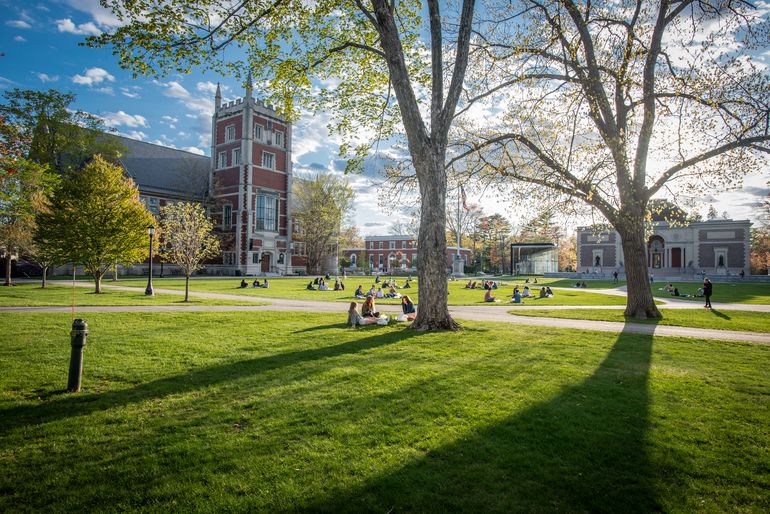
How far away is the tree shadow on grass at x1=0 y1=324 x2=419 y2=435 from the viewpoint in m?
4.55

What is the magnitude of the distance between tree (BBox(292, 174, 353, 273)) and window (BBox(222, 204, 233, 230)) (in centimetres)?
1014

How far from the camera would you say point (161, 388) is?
5.62 meters

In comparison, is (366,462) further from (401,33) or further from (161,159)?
(161,159)

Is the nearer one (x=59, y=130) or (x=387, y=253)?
(x=59, y=130)

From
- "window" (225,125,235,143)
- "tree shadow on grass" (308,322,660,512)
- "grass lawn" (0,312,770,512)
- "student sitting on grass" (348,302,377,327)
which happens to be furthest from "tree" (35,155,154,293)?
"window" (225,125,235,143)

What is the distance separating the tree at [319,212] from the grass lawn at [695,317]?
146 feet

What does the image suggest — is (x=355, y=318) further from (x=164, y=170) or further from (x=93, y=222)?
(x=164, y=170)

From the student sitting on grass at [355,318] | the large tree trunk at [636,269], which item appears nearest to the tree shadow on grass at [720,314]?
the large tree trunk at [636,269]

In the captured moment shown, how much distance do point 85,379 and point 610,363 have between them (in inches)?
356

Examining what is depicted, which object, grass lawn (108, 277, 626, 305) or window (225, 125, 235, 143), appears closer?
grass lawn (108, 277, 626, 305)

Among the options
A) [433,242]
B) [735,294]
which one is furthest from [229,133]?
[735,294]

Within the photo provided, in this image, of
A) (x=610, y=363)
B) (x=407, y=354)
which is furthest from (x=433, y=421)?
(x=610, y=363)

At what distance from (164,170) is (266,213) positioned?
49.5 ft

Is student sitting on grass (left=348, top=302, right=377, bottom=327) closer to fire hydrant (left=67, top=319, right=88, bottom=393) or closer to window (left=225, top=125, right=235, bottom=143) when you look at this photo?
fire hydrant (left=67, top=319, right=88, bottom=393)
